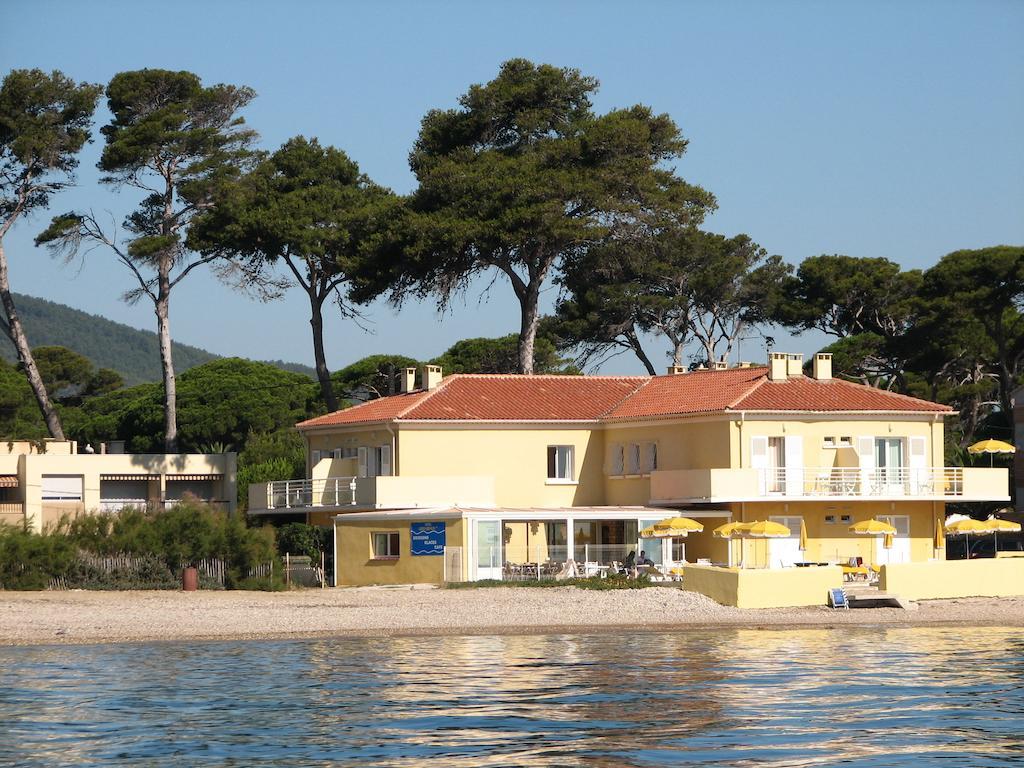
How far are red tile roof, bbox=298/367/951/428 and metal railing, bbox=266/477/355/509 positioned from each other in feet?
7.09

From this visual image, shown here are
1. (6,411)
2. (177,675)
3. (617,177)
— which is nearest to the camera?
(177,675)

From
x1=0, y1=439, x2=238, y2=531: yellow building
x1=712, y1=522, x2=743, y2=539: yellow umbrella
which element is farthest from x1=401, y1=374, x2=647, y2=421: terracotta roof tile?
x1=0, y1=439, x2=238, y2=531: yellow building

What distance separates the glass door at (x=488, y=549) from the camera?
142 ft

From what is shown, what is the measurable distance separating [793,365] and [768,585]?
41.2 ft

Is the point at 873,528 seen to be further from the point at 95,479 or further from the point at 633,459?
the point at 95,479

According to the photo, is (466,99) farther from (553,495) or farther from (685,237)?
(553,495)

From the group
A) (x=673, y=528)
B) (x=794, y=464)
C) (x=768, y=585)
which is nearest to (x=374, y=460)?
(x=673, y=528)

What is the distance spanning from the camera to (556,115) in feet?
192

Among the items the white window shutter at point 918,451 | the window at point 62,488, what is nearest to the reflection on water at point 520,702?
→ the white window shutter at point 918,451

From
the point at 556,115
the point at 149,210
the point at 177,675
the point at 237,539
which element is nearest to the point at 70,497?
the point at 149,210

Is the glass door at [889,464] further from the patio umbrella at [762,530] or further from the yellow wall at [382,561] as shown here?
the yellow wall at [382,561]

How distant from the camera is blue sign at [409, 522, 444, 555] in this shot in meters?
43.3

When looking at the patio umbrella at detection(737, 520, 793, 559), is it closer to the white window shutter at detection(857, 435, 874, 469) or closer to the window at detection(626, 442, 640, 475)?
the white window shutter at detection(857, 435, 874, 469)

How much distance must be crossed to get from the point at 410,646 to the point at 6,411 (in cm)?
5725
